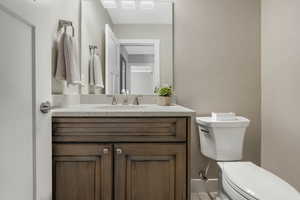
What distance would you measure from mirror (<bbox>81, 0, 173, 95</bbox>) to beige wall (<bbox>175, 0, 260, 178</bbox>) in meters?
0.18

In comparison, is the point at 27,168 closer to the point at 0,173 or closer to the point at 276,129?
the point at 0,173

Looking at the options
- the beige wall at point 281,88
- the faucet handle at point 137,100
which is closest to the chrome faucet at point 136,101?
the faucet handle at point 137,100

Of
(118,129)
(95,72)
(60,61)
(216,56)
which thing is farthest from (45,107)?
(216,56)

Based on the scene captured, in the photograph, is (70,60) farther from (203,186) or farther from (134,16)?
(203,186)

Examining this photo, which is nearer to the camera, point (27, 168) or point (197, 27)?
point (27, 168)

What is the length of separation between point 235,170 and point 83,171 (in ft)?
3.16

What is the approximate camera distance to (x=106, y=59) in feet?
6.96

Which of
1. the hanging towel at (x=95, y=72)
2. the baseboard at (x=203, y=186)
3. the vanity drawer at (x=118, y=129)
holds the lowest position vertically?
the baseboard at (x=203, y=186)

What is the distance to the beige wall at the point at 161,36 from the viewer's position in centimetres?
213

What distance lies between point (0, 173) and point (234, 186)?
1151 millimetres

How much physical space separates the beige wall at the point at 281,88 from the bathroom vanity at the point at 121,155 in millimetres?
1010

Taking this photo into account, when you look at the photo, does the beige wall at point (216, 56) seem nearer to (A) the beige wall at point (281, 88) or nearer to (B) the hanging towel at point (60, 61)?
(A) the beige wall at point (281, 88)

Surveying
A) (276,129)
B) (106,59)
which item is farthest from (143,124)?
(276,129)

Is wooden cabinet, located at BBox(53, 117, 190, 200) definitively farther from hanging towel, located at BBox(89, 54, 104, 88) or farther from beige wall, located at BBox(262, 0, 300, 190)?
beige wall, located at BBox(262, 0, 300, 190)
